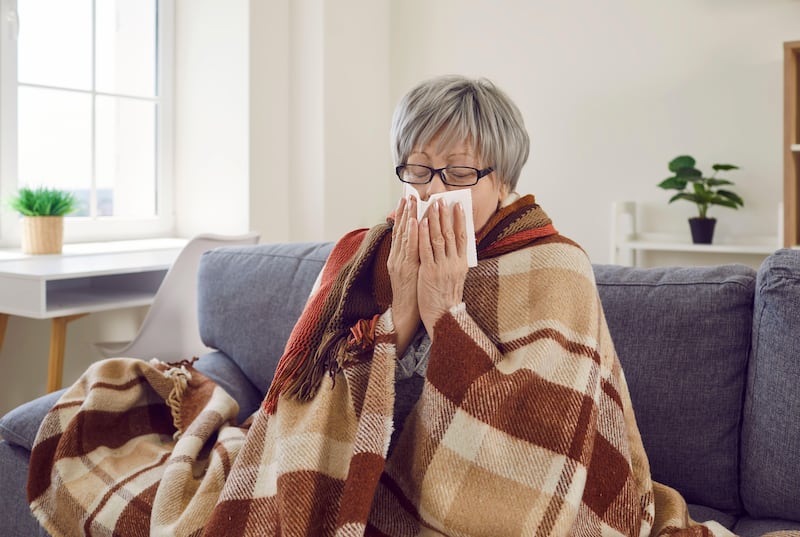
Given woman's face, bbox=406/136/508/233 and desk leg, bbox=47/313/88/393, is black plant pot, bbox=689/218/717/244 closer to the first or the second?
woman's face, bbox=406/136/508/233

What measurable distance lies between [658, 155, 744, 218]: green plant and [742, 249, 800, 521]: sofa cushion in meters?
1.59

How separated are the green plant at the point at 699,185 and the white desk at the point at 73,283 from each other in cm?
184

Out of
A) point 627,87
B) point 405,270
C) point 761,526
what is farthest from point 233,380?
point 627,87

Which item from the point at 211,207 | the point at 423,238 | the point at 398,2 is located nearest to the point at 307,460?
the point at 423,238

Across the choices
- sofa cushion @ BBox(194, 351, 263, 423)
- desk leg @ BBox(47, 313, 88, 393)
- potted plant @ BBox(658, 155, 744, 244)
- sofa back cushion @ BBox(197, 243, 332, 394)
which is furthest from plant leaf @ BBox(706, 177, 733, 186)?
desk leg @ BBox(47, 313, 88, 393)

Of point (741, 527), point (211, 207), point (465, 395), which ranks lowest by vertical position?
point (741, 527)

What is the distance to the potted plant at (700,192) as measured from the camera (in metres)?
2.89

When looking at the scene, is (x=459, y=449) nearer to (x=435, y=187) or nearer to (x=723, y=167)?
(x=435, y=187)

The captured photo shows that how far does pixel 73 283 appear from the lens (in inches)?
109

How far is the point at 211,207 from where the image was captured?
11.4 feet

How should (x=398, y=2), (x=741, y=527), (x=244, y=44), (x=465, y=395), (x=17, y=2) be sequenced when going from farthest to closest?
1. (x=398, y=2)
2. (x=244, y=44)
3. (x=17, y=2)
4. (x=741, y=527)
5. (x=465, y=395)

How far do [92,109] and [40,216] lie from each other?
28.0 inches

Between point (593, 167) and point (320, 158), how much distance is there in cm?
118

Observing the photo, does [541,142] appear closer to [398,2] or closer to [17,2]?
[398,2]
